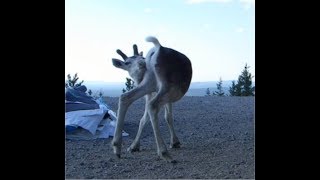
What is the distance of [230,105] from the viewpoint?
31.5 feet

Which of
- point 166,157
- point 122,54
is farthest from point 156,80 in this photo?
point 166,157

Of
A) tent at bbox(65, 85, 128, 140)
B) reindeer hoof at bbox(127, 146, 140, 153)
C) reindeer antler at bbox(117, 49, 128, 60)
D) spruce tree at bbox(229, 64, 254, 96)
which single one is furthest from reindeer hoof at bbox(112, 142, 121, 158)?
spruce tree at bbox(229, 64, 254, 96)

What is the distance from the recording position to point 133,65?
4609mm

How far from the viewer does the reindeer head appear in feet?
15.0

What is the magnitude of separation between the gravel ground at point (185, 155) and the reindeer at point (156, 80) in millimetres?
233

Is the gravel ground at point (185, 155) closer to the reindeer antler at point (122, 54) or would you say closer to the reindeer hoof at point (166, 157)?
the reindeer hoof at point (166, 157)

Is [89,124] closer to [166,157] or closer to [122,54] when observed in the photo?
[122,54]

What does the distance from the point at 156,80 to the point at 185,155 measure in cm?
99

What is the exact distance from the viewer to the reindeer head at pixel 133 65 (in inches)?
179

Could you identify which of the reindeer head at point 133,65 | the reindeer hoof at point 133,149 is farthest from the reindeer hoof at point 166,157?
the reindeer head at point 133,65
